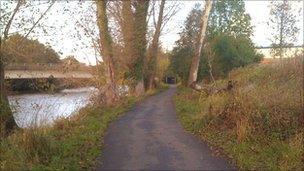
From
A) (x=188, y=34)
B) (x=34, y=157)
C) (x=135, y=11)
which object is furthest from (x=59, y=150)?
(x=188, y=34)

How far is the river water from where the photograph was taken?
12070mm

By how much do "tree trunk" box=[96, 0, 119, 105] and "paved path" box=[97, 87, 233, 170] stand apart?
6.71 metres

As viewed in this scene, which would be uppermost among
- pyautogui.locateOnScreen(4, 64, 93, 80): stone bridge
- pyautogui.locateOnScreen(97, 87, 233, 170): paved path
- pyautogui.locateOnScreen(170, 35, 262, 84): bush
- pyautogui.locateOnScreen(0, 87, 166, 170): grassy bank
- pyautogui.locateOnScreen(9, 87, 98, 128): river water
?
pyautogui.locateOnScreen(170, 35, 262, 84): bush

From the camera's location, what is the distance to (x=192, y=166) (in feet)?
31.3

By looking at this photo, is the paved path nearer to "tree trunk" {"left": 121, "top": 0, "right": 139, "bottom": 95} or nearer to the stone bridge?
the stone bridge

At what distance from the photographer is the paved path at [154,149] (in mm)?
9570

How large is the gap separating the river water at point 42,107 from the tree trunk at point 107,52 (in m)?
0.85

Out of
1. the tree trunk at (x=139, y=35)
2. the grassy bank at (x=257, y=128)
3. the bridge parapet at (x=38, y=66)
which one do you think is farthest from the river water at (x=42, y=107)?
the tree trunk at (x=139, y=35)

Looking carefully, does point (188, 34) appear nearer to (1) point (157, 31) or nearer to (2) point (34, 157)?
(1) point (157, 31)

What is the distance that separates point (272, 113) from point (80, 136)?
5.36 m

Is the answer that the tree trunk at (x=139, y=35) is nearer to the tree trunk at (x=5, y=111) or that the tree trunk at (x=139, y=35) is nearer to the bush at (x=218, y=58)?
the bush at (x=218, y=58)

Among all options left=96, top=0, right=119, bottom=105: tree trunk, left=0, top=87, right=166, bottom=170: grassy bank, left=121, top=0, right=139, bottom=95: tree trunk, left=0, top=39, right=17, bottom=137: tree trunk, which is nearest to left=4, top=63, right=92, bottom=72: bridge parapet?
left=0, top=39, right=17, bottom=137: tree trunk

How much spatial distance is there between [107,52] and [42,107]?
403 inches

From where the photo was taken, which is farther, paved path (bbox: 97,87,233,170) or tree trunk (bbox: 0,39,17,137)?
tree trunk (bbox: 0,39,17,137)
